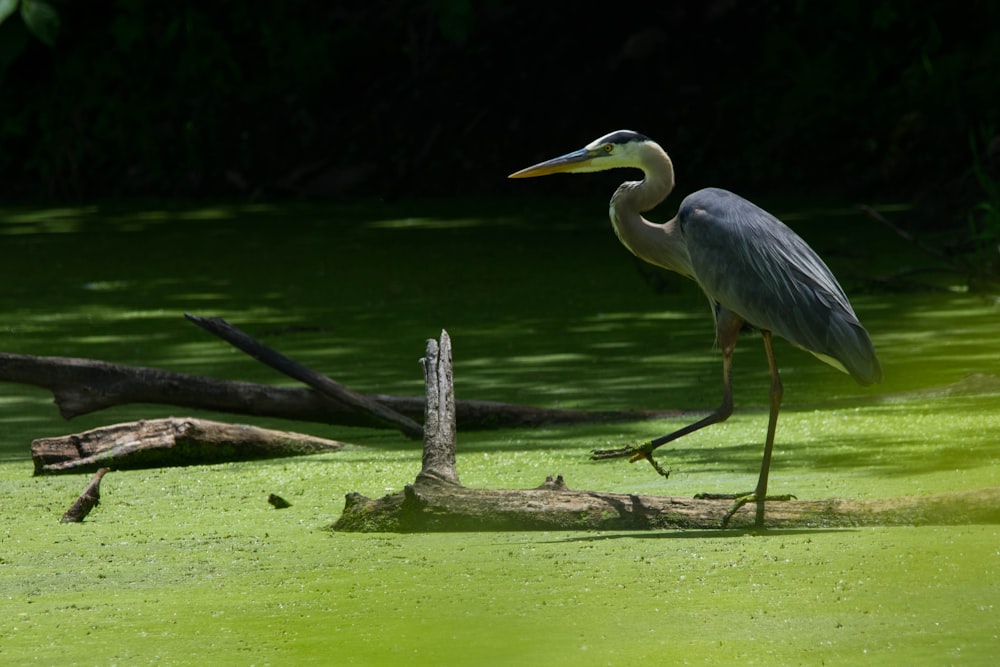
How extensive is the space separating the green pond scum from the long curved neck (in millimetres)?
502

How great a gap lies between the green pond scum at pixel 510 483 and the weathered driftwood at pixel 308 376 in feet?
0.28

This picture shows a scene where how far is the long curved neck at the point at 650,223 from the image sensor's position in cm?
376

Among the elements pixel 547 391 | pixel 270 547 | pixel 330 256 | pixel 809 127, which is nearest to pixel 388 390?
pixel 547 391

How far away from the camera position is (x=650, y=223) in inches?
149

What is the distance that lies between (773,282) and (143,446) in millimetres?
1623

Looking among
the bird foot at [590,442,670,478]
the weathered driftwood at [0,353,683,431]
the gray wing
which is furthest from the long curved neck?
the weathered driftwood at [0,353,683,431]

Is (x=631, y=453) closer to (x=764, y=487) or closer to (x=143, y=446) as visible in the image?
(x=764, y=487)

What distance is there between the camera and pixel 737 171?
1117cm

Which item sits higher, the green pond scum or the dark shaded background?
the dark shaded background

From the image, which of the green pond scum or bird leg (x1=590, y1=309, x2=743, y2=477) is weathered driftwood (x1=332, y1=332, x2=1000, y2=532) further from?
bird leg (x1=590, y1=309, x2=743, y2=477)

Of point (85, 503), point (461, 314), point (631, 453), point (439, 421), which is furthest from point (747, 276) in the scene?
point (461, 314)

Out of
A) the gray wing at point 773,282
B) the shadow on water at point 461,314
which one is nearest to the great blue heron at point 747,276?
the gray wing at point 773,282

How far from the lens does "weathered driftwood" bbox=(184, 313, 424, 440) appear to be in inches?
165

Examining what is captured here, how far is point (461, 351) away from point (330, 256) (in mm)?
3106
